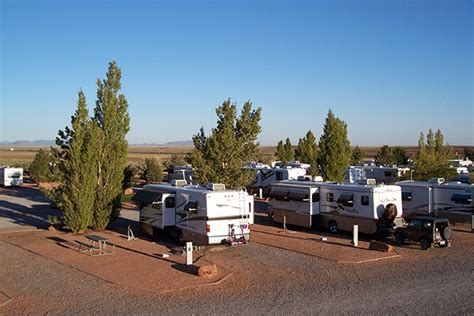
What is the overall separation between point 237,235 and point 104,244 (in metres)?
4.95

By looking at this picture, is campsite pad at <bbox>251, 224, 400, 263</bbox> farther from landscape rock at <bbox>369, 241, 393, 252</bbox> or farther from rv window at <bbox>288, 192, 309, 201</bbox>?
rv window at <bbox>288, 192, 309, 201</bbox>

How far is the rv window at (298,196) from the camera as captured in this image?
75.4 feet

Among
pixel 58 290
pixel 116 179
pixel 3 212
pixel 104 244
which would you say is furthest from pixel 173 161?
pixel 58 290

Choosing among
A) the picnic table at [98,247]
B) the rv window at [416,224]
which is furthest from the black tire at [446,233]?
the picnic table at [98,247]

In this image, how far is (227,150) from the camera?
24.4 metres

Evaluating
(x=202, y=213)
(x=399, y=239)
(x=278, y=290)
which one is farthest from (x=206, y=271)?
(x=399, y=239)

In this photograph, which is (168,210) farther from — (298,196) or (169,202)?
(298,196)

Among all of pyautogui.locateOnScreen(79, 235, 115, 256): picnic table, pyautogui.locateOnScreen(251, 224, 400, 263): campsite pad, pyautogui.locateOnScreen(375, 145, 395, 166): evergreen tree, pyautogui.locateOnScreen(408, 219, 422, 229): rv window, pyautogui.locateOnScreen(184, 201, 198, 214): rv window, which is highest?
pyautogui.locateOnScreen(375, 145, 395, 166): evergreen tree

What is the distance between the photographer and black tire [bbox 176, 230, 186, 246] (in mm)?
19578

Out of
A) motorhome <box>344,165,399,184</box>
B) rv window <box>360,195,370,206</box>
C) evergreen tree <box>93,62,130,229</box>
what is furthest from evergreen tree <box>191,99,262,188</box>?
motorhome <box>344,165,399,184</box>

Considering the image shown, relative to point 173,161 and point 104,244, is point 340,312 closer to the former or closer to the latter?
point 104,244

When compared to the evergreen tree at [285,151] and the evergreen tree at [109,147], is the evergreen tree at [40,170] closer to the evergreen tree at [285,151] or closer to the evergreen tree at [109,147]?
the evergreen tree at [285,151]

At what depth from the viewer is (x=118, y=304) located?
1163 centimetres

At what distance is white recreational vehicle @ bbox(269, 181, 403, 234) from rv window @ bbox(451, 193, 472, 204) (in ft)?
14.0
